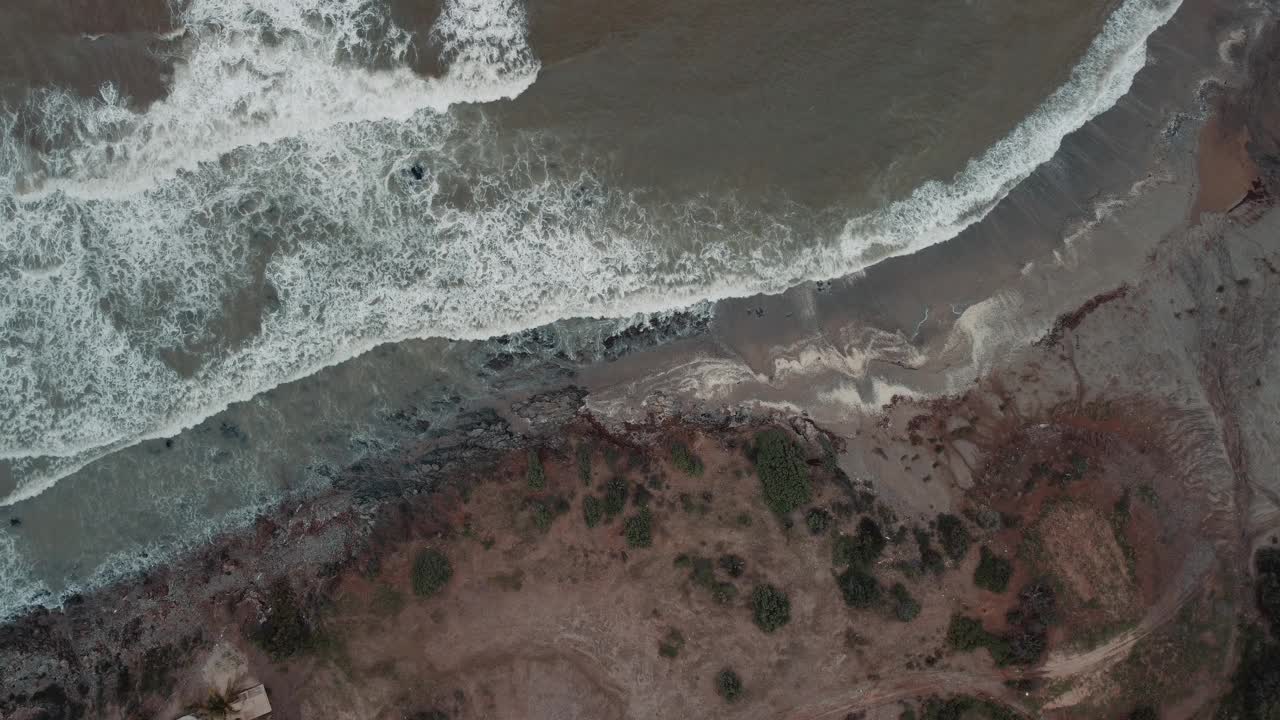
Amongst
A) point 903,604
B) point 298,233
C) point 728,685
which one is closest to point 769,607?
point 728,685

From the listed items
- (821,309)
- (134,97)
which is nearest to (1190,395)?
(821,309)

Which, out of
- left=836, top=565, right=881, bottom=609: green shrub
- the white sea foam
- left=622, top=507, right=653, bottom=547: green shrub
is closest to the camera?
left=836, top=565, right=881, bottom=609: green shrub

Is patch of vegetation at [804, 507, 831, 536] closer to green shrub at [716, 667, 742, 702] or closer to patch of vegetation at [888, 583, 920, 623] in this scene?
patch of vegetation at [888, 583, 920, 623]

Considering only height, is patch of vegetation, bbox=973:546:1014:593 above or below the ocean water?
below

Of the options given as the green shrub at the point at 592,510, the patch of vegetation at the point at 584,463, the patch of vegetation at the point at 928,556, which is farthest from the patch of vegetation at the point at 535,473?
the patch of vegetation at the point at 928,556

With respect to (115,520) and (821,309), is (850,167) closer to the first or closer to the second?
(821,309)

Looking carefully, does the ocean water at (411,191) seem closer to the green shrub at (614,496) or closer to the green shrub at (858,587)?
the green shrub at (614,496)

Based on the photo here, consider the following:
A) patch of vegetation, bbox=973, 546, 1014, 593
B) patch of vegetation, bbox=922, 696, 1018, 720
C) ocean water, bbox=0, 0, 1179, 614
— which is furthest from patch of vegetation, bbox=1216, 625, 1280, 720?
ocean water, bbox=0, 0, 1179, 614
